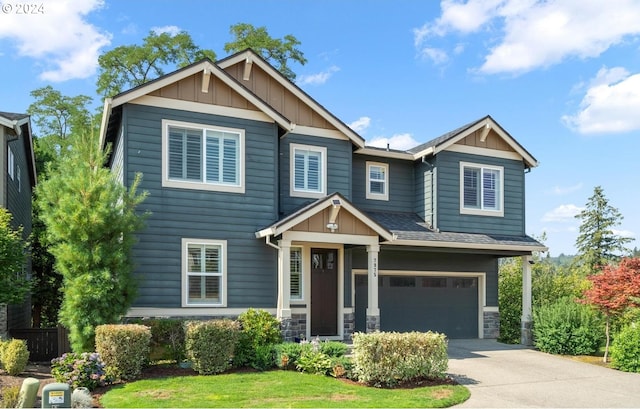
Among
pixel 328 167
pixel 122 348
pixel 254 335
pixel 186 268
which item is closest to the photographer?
pixel 122 348

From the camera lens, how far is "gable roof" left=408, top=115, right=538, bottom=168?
712 inches

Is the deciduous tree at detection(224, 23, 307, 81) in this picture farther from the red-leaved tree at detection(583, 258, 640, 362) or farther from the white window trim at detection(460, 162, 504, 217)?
the red-leaved tree at detection(583, 258, 640, 362)

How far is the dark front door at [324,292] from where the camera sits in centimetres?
1620

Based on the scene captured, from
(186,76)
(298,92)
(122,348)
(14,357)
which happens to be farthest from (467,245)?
(14,357)

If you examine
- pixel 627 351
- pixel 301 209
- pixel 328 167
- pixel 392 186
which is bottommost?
pixel 627 351

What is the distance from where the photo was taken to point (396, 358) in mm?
11281

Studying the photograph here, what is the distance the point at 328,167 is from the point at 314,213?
262 cm

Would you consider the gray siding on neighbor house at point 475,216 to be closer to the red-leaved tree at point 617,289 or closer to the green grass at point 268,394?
Answer: the red-leaved tree at point 617,289

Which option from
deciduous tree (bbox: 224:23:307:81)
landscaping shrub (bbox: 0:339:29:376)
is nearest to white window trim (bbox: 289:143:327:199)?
landscaping shrub (bbox: 0:339:29:376)

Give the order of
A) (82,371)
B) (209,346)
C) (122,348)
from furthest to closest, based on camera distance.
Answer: (209,346) < (122,348) < (82,371)

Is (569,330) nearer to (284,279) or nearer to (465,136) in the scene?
(465,136)

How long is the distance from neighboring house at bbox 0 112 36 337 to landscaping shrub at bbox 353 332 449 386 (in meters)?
8.92

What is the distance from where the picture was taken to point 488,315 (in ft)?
63.7

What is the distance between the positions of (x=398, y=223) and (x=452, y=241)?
1.68 metres
